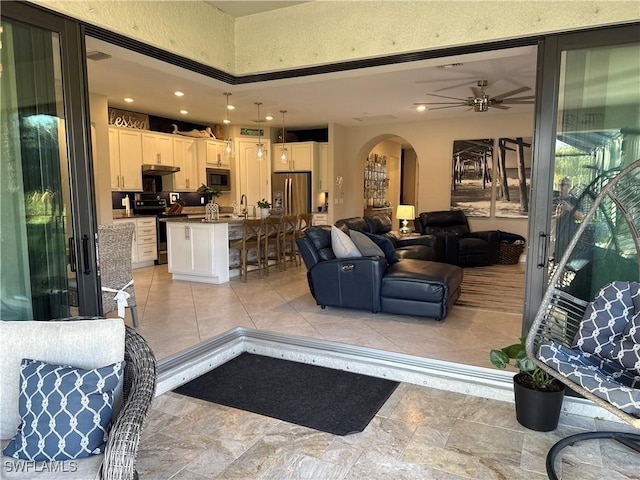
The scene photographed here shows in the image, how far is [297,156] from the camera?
349 inches

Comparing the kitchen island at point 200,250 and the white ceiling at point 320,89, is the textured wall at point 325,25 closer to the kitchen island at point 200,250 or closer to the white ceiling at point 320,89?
the white ceiling at point 320,89

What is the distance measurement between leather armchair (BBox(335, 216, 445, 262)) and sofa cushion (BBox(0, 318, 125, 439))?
137 inches

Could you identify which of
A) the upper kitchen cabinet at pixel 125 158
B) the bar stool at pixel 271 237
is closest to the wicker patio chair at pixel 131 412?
the bar stool at pixel 271 237

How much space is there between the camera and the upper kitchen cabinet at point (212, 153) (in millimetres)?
→ 8250

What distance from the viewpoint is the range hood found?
740 centimetres

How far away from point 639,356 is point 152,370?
2.30m

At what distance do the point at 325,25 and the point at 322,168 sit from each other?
5.44m

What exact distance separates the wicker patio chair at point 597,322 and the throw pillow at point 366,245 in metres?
2.07

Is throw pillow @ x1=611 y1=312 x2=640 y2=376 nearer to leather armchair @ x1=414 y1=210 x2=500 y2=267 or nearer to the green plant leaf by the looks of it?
the green plant leaf

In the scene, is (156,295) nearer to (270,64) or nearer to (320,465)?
(270,64)

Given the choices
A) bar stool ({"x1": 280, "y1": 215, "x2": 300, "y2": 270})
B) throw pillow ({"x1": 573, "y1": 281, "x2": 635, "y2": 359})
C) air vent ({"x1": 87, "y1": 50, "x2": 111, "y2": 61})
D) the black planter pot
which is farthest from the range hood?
throw pillow ({"x1": 573, "y1": 281, "x2": 635, "y2": 359})

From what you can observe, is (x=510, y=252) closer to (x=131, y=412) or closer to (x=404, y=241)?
(x=404, y=241)

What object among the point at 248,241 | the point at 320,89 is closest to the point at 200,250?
the point at 248,241

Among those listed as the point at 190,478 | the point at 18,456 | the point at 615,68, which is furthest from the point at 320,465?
the point at 615,68
